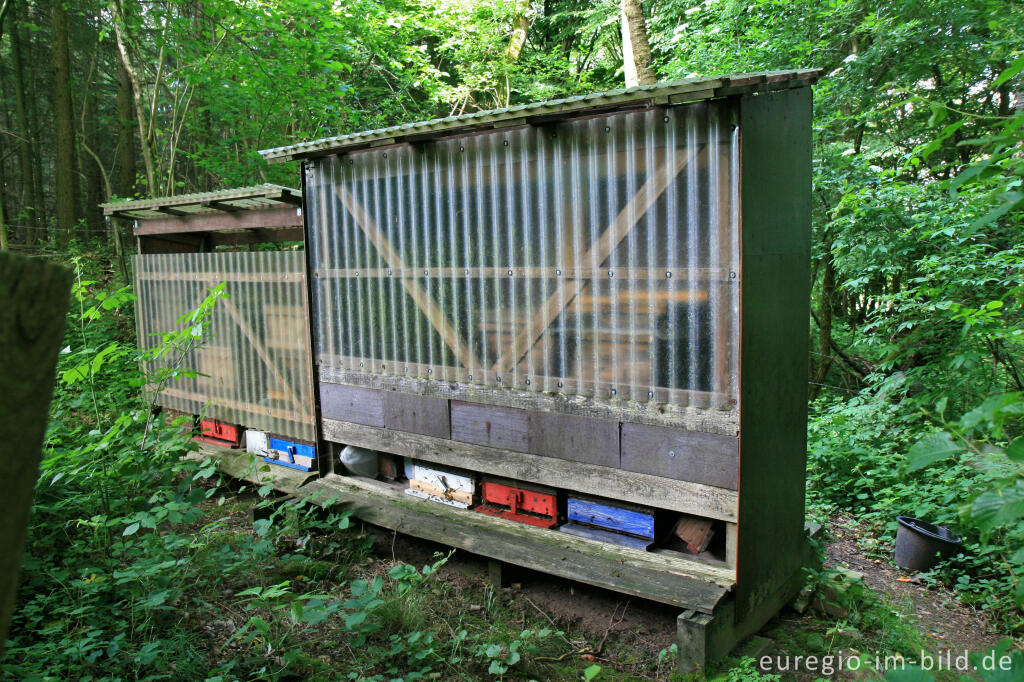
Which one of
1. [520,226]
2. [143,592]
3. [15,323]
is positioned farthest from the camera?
[520,226]

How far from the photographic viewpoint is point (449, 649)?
13.8 ft

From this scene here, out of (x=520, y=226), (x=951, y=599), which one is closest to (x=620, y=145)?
→ (x=520, y=226)

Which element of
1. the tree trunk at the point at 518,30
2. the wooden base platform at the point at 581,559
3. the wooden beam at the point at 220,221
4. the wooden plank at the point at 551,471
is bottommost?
the wooden base platform at the point at 581,559

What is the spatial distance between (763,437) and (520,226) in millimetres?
2193

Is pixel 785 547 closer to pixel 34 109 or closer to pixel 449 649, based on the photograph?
pixel 449 649

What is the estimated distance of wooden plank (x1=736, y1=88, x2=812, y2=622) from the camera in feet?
13.4

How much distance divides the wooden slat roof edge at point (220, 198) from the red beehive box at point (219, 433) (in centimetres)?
236

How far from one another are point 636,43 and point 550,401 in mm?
7911

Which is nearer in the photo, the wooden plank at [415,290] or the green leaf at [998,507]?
the green leaf at [998,507]

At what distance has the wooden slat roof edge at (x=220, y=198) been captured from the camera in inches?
246

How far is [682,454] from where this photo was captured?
428cm

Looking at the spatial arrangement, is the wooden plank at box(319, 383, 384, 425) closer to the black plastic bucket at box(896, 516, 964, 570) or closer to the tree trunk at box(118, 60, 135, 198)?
the black plastic bucket at box(896, 516, 964, 570)

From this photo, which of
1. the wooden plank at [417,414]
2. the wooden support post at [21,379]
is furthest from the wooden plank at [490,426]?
the wooden support post at [21,379]

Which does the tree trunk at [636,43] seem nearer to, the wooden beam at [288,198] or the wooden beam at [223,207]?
the wooden beam at [288,198]
